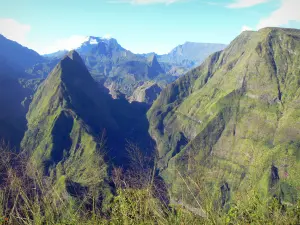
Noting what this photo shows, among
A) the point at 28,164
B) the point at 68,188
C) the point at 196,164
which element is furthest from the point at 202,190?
the point at 68,188

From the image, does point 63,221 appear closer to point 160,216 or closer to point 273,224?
point 160,216

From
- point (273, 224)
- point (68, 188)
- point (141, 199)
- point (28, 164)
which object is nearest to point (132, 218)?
point (141, 199)

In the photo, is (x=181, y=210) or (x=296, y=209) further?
(x=296, y=209)

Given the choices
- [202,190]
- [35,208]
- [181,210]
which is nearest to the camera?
[202,190]

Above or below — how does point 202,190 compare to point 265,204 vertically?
above

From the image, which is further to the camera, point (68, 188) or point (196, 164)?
point (68, 188)

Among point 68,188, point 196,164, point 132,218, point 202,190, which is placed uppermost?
point 196,164

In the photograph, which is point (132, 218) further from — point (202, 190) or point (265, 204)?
point (265, 204)

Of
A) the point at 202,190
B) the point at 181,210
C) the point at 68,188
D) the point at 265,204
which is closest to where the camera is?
the point at 202,190

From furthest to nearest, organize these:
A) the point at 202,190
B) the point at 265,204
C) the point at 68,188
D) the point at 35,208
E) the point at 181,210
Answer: the point at 68,188 → the point at 265,204 → the point at 181,210 → the point at 35,208 → the point at 202,190
